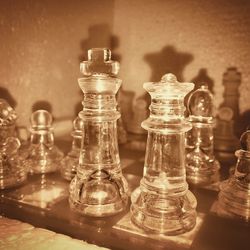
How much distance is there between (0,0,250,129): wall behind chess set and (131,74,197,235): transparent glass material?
72 cm

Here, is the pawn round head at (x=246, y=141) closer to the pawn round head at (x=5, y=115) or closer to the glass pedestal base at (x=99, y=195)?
the glass pedestal base at (x=99, y=195)

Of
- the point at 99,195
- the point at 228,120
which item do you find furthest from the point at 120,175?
the point at 228,120

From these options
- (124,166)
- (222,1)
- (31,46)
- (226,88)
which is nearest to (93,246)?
(124,166)

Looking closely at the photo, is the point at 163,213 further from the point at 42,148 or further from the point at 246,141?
the point at 42,148

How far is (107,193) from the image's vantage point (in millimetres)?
704

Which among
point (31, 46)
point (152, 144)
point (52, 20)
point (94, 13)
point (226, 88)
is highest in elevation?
point (94, 13)

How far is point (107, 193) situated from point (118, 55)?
1449 mm

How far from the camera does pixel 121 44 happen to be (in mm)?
2008

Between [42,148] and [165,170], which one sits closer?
[165,170]

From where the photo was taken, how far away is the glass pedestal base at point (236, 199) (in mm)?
722

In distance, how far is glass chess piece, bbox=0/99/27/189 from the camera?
0.85 meters

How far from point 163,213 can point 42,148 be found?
55 cm

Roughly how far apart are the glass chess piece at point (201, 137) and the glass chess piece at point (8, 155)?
51 centimetres

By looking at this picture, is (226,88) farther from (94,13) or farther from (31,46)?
(31,46)
